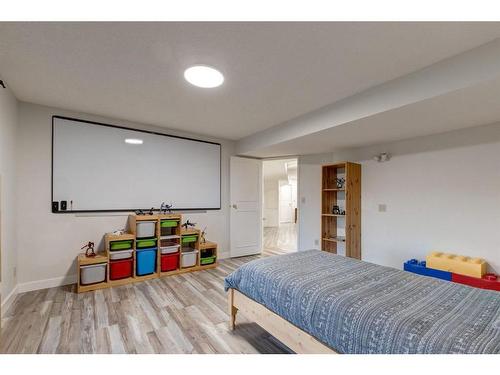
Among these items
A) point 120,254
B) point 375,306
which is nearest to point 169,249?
point 120,254

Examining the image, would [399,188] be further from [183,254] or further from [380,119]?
[183,254]

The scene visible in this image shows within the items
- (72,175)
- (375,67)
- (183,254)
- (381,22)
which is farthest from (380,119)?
(72,175)

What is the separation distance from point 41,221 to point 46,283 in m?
0.79

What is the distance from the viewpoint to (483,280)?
227 centimetres

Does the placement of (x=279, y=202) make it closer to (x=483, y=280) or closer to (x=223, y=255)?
(x=223, y=255)

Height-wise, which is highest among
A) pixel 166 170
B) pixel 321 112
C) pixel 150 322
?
pixel 321 112

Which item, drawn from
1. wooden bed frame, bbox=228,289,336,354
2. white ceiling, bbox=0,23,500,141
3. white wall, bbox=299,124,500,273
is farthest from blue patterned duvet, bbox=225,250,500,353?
white ceiling, bbox=0,23,500,141

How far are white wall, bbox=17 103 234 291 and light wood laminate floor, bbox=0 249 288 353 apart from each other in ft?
0.81

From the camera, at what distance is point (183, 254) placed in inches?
146

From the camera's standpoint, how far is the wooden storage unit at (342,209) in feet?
11.9

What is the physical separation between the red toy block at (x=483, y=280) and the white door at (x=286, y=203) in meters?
7.79

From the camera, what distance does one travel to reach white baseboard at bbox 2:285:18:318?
2312 millimetres

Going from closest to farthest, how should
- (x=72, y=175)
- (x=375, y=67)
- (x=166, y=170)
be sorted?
1. (x=375, y=67)
2. (x=72, y=175)
3. (x=166, y=170)

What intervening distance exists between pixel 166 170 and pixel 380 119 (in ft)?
10.3
